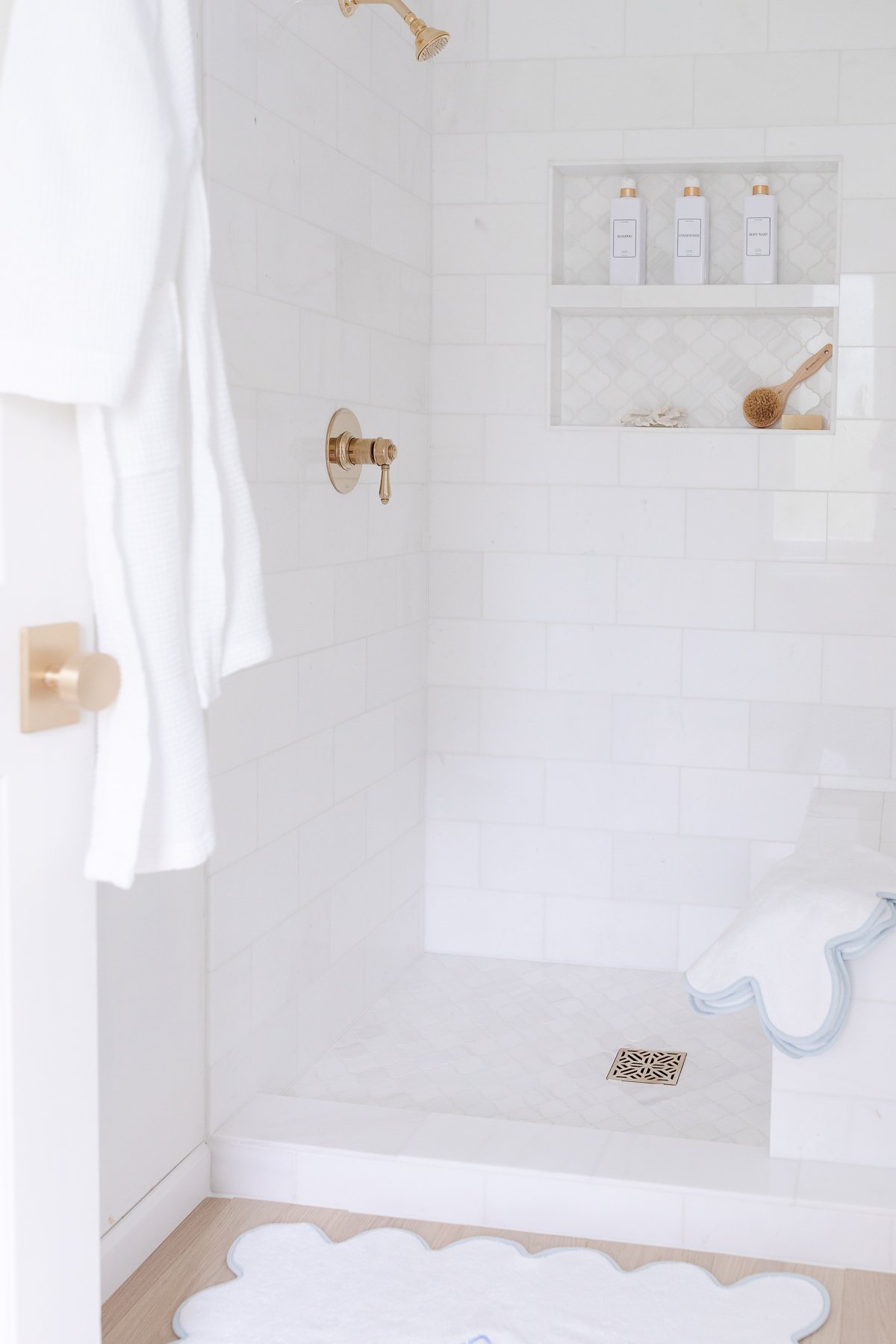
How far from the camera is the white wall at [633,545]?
344 cm

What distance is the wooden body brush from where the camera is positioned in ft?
11.5

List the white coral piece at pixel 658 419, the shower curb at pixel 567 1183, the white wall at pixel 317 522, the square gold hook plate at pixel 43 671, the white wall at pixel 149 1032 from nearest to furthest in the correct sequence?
the square gold hook plate at pixel 43 671 → the white wall at pixel 149 1032 → the shower curb at pixel 567 1183 → the white wall at pixel 317 522 → the white coral piece at pixel 658 419

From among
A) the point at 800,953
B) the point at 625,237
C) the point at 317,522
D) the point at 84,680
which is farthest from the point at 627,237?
the point at 84,680

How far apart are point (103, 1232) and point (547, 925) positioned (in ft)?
6.03

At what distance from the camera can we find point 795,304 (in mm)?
3453

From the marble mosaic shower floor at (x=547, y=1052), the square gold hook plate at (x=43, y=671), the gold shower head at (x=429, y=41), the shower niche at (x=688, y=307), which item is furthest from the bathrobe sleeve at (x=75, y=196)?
the shower niche at (x=688, y=307)

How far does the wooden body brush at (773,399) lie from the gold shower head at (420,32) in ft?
4.09

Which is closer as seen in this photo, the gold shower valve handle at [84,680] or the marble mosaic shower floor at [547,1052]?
the gold shower valve handle at [84,680]

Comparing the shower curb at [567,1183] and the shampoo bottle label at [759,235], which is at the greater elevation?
the shampoo bottle label at [759,235]

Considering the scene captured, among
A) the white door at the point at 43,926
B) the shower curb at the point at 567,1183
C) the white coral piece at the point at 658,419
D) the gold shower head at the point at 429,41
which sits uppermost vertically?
the gold shower head at the point at 429,41

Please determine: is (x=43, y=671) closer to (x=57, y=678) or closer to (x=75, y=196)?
(x=57, y=678)

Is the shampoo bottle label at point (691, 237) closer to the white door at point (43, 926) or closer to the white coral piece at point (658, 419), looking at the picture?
the white coral piece at point (658, 419)

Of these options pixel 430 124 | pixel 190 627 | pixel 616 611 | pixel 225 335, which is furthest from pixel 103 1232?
pixel 430 124

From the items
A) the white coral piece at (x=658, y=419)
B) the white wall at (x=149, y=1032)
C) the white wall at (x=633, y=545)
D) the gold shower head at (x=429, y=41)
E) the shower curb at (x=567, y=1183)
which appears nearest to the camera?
the white wall at (x=149, y=1032)
